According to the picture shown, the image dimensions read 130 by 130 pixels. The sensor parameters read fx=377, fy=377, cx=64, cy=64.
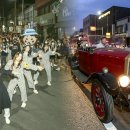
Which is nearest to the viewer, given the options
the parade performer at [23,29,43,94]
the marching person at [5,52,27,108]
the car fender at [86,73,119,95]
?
the car fender at [86,73,119,95]

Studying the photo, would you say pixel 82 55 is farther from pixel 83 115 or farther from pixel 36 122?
pixel 36 122

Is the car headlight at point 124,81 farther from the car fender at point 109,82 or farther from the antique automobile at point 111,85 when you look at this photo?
the car fender at point 109,82

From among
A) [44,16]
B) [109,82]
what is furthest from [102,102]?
[44,16]

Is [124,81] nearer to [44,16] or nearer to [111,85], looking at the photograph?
[111,85]

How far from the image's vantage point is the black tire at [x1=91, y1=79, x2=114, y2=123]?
7062 mm

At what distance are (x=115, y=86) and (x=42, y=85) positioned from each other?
6.12 metres

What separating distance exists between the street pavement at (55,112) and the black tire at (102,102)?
6.2 inches

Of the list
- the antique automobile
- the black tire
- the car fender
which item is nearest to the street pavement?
the black tire

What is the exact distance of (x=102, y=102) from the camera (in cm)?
747

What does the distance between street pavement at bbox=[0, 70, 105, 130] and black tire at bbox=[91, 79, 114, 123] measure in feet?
0.51

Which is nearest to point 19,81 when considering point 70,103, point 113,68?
point 70,103

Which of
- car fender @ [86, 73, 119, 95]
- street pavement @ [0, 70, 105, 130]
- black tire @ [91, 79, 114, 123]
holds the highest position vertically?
car fender @ [86, 73, 119, 95]

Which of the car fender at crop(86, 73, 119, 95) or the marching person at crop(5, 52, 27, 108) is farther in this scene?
the marching person at crop(5, 52, 27, 108)

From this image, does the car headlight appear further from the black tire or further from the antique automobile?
the black tire
